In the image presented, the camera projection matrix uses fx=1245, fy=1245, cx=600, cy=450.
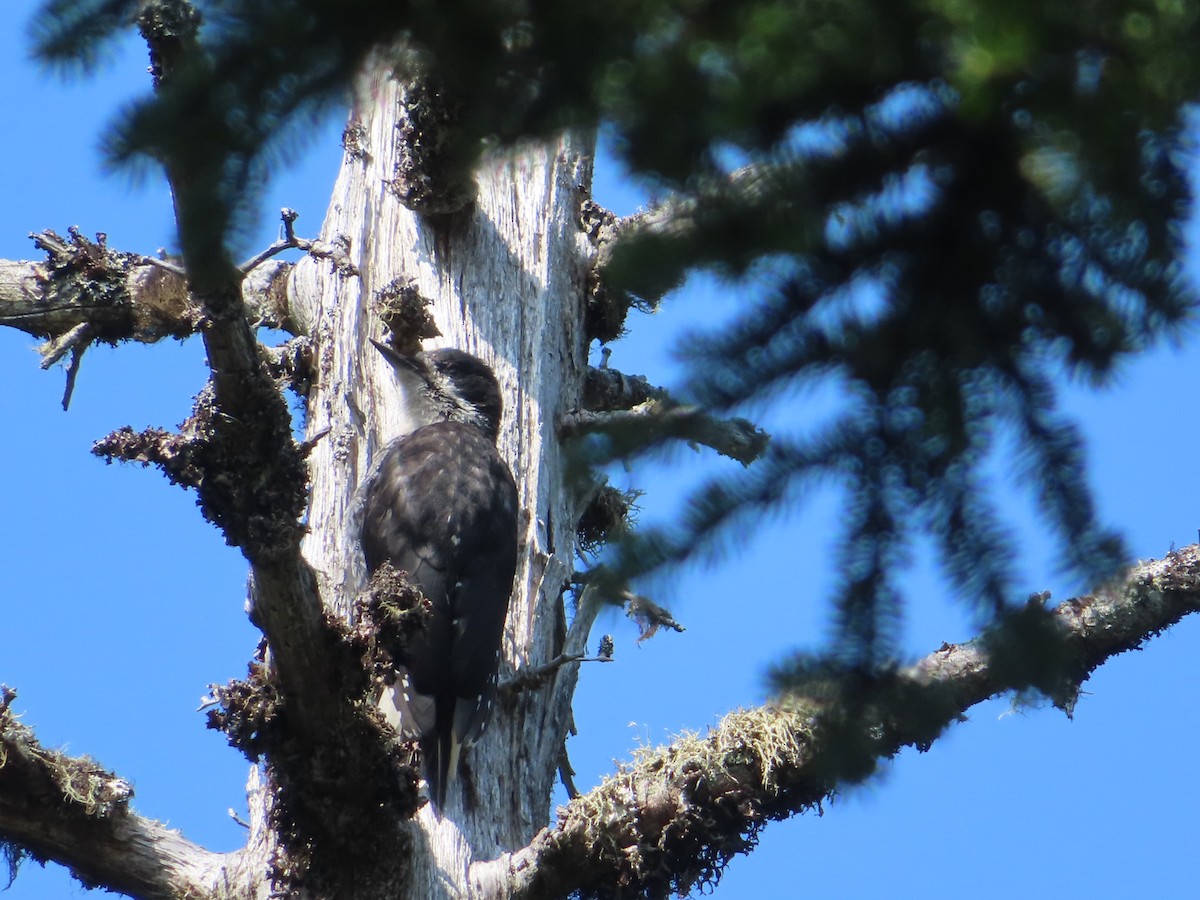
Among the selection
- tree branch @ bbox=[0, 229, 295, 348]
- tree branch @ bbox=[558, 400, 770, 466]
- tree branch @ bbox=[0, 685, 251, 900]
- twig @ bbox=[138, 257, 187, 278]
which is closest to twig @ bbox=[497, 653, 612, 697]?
tree branch @ bbox=[0, 685, 251, 900]

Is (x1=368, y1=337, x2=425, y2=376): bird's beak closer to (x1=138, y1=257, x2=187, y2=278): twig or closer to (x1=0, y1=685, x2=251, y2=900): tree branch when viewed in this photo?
(x1=138, y1=257, x2=187, y2=278): twig

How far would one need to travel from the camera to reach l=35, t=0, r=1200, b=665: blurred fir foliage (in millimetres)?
1396

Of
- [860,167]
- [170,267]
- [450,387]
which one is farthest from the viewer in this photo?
[450,387]

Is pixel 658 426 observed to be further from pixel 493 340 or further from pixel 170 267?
pixel 493 340

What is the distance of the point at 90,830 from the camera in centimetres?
385

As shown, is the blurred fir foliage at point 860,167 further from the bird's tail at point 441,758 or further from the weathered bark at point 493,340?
the weathered bark at point 493,340

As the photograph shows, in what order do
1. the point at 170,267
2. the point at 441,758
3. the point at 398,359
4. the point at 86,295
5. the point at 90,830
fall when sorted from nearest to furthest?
the point at 170,267
the point at 90,830
the point at 441,758
the point at 398,359
the point at 86,295

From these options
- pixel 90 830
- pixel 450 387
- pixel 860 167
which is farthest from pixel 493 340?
pixel 860 167

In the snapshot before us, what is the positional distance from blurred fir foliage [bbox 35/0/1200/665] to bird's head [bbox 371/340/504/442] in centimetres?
360

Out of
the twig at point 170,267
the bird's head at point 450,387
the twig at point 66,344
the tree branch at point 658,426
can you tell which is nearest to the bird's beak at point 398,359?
the bird's head at point 450,387

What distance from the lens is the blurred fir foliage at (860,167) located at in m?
1.40

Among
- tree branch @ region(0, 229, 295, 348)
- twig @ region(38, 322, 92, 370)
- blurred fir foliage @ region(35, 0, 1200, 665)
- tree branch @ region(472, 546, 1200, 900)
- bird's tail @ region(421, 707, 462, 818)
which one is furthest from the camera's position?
tree branch @ region(0, 229, 295, 348)

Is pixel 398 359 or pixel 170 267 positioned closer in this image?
pixel 170 267

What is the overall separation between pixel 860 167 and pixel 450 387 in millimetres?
4052
